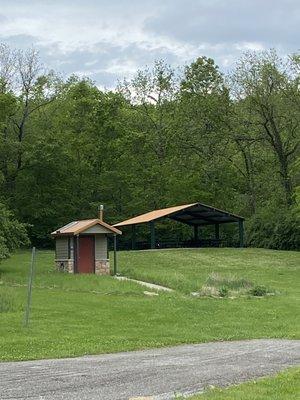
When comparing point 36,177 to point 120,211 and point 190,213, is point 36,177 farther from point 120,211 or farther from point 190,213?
point 190,213

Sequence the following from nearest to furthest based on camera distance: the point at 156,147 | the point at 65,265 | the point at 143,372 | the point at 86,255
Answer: the point at 143,372
the point at 86,255
the point at 65,265
the point at 156,147

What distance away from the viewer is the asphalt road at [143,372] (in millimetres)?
8250

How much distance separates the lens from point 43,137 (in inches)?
2026

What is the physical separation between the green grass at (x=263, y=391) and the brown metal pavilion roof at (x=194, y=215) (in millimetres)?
35125

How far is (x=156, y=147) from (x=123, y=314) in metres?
41.6

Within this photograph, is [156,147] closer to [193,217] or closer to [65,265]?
[193,217]

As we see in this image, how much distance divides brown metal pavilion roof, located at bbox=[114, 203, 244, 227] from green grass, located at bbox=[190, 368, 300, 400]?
35125 mm

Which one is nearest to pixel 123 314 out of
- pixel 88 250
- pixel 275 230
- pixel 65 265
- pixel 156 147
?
pixel 88 250

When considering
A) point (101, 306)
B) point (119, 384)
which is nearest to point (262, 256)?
point (101, 306)

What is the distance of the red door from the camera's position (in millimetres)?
32094

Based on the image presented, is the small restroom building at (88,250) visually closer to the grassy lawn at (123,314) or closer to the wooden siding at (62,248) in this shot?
the wooden siding at (62,248)

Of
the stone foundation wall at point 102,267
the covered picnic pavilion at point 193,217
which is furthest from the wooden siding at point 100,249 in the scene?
the covered picnic pavilion at point 193,217

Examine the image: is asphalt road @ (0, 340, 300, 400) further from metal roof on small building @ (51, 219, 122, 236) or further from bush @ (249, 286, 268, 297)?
metal roof on small building @ (51, 219, 122, 236)

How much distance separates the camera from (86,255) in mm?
32250
